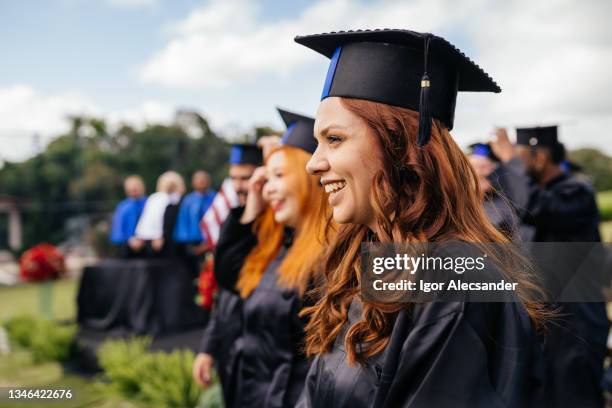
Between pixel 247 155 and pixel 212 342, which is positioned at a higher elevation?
pixel 247 155

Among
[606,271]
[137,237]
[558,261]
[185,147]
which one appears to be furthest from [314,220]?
[185,147]

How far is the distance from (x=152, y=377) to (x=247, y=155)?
7.02 feet

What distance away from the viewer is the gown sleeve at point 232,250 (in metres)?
2.70

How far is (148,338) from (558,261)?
16.2 feet

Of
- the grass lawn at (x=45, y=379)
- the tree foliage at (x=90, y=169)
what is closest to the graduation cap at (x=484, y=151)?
the grass lawn at (x=45, y=379)

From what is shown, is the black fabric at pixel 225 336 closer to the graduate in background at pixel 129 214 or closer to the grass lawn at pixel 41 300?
the graduate in background at pixel 129 214

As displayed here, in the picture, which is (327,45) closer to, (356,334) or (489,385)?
Answer: (356,334)

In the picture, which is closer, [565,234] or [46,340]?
[565,234]

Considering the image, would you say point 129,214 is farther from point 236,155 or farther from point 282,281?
point 282,281

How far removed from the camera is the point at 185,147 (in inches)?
551

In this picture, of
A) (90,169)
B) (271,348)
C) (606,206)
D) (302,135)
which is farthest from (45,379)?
(606,206)

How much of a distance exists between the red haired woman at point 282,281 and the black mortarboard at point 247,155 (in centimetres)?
158

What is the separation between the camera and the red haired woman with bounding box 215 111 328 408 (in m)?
2.16

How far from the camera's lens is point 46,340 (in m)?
6.42
